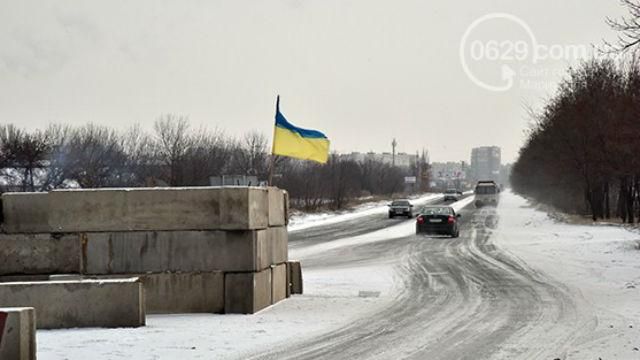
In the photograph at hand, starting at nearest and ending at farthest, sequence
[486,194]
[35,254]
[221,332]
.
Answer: [221,332] → [35,254] → [486,194]

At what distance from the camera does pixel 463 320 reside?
1160 centimetres

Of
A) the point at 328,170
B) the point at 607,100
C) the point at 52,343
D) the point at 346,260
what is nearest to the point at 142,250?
the point at 52,343

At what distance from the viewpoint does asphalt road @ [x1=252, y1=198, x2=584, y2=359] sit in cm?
918

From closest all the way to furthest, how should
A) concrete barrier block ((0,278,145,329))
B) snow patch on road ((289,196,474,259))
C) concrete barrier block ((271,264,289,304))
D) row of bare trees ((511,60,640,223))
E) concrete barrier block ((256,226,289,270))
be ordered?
concrete barrier block ((0,278,145,329)) → concrete barrier block ((256,226,289,270)) → concrete barrier block ((271,264,289,304)) → snow patch on road ((289,196,474,259)) → row of bare trees ((511,60,640,223))

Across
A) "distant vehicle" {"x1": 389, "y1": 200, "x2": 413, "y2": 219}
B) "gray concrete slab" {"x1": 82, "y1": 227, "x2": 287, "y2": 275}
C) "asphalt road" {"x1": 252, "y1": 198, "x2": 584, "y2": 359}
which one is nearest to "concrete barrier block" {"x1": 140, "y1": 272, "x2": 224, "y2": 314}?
A: "gray concrete slab" {"x1": 82, "y1": 227, "x2": 287, "y2": 275}

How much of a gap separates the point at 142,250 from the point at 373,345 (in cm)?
448

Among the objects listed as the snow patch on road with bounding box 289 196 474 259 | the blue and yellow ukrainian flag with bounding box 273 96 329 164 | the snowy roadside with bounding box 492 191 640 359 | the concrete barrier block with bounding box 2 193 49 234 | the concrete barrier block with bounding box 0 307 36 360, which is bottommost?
the snow patch on road with bounding box 289 196 474 259

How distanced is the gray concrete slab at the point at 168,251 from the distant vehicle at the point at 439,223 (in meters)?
24.5

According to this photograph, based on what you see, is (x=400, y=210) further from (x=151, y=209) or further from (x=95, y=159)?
(x=151, y=209)

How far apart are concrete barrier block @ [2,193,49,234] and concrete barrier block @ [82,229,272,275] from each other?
92cm

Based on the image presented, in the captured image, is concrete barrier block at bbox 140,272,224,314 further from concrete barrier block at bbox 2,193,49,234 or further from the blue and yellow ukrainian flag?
the blue and yellow ukrainian flag

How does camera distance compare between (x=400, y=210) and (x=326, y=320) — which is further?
(x=400, y=210)

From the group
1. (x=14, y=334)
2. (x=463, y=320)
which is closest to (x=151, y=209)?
(x=14, y=334)

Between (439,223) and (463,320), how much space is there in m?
24.8
